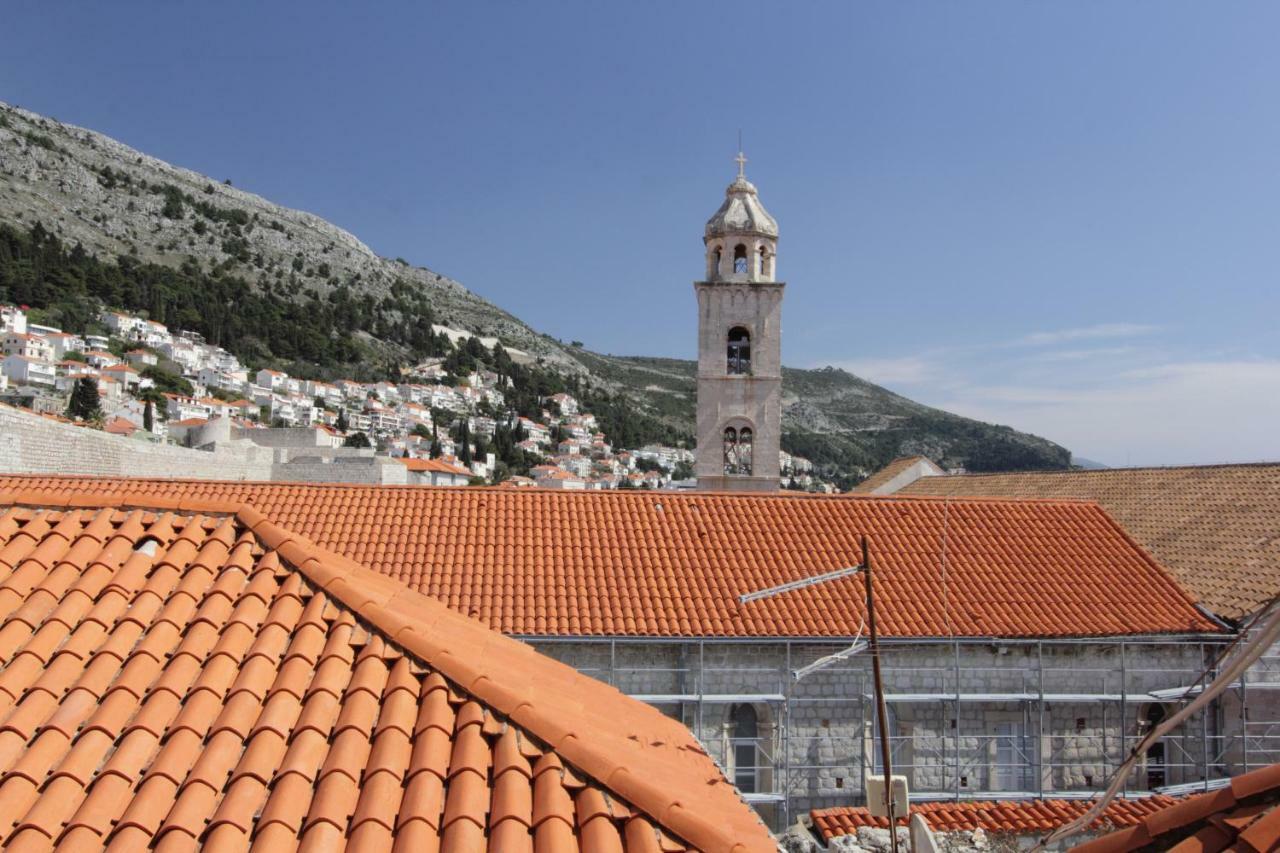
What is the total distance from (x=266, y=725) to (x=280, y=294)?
115 metres

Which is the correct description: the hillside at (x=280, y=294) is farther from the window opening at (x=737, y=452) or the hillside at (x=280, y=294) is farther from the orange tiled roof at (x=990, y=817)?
the orange tiled roof at (x=990, y=817)

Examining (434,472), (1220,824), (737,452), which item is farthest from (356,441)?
(1220,824)

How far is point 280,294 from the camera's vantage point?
107m

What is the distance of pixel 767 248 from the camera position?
16953 mm

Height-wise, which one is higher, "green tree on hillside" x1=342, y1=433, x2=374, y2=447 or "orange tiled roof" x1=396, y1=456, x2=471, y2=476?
"green tree on hillside" x1=342, y1=433, x2=374, y2=447

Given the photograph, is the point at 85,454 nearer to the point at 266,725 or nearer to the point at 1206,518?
the point at 266,725

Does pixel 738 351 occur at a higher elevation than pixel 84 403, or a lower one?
lower

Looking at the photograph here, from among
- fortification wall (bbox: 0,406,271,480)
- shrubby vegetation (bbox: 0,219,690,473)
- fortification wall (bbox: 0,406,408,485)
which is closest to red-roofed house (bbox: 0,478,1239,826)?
fortification wall (bbox: 0,406,271,480)

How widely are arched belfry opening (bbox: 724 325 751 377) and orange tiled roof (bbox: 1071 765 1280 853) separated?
46.9 feet

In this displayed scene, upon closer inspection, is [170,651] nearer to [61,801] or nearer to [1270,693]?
[61,801]

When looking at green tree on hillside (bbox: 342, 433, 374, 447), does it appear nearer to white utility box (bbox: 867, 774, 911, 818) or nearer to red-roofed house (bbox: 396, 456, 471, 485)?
red-roofed house (bbox: 396, 456, 471, 485)

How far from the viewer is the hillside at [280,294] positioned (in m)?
89.9

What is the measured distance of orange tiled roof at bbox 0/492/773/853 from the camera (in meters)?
2.61

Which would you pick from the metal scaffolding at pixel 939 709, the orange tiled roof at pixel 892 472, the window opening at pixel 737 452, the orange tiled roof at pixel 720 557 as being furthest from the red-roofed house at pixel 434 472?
the metal scaffolding at pixel 939 709
